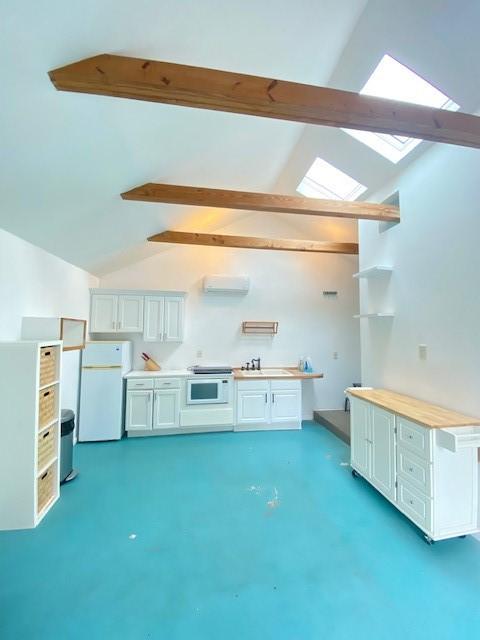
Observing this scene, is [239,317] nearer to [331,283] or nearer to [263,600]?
[331,283]

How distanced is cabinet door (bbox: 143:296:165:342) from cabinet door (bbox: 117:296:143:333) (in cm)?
9

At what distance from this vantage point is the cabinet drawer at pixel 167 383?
4121 mm

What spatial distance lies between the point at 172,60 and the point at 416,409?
3.10 meters

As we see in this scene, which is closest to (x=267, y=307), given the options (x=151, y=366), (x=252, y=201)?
(x=151, y=366)

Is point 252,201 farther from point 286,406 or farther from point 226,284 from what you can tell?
point 286,406

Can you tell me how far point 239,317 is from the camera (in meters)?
4.99

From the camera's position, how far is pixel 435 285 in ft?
8.68

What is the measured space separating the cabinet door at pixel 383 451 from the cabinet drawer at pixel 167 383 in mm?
2635

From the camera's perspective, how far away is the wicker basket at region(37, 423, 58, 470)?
2.35 metres

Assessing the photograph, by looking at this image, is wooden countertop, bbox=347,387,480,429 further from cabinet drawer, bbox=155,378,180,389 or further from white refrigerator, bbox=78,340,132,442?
white refrigerator, bbox=78,340,132,442

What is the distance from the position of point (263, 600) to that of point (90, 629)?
3.02ft

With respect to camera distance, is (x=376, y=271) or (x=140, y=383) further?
(x=140, y=383)

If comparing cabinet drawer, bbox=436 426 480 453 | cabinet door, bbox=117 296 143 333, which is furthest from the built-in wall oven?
cabinet drawer, bbox=436 426 480 453

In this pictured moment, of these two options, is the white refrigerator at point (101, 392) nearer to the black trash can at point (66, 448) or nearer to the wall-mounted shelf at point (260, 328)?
the black trash can at point (66, 448)
